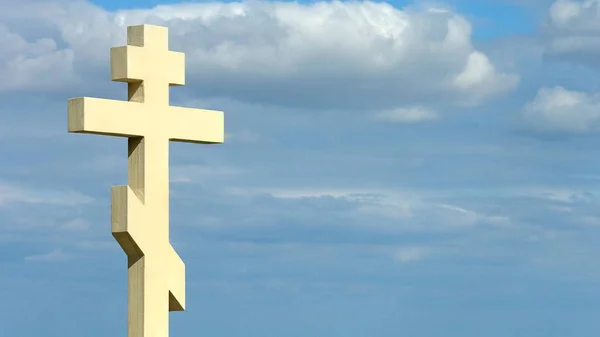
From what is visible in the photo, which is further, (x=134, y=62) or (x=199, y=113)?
(x=199, y=113)

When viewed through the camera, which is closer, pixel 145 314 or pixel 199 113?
pixel 145 314

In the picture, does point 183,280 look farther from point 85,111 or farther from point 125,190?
point 85,111

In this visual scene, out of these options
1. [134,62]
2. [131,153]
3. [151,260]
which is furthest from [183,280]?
[134,62]

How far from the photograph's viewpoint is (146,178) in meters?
15.4

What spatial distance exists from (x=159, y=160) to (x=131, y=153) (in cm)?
34

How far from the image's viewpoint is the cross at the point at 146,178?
15.2 m

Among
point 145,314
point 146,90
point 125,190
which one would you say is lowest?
point 145,314

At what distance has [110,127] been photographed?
15031 millimetres

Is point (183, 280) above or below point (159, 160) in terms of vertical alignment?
below

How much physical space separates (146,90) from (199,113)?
38.1 inches

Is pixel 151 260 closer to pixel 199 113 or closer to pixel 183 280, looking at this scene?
pixel 183 280

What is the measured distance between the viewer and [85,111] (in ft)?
48.4

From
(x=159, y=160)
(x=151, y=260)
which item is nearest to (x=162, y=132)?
(x=159, y=160)

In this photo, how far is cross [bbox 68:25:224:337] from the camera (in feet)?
49.9
